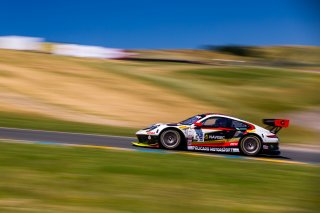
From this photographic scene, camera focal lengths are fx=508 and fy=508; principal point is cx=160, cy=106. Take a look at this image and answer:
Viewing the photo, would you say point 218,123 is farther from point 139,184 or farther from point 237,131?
point 139,184

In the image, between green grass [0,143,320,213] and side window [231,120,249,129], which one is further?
side window [231,120,249,129]

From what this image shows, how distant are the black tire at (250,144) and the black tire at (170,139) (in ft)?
5.69

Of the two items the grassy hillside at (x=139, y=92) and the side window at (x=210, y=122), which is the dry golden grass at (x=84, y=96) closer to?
the grassy hillside at (x=139, y=92)

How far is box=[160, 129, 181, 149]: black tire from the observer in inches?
545

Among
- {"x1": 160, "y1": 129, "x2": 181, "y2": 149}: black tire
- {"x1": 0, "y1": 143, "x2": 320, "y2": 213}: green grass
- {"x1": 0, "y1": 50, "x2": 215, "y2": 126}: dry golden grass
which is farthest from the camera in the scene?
{"x1": 0, "y1": 50, "x2": 215, "y2": 126}: dry golden grass

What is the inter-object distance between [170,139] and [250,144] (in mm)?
2199

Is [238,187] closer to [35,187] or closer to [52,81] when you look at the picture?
[35,187]

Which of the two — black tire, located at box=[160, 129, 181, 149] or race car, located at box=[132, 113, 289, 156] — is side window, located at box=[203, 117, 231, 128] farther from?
black tire, located at box=[160, 129, 181, 149]

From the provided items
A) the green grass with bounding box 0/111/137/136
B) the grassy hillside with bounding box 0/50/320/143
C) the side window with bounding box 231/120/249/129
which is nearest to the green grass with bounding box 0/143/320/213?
the side window with bounding box 231/120/249/129

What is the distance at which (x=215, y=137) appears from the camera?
13906 mm

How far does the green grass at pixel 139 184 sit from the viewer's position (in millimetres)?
6500

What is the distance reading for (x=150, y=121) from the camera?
24.6 meters

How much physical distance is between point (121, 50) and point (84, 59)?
24.3 ft

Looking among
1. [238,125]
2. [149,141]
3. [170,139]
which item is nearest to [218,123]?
[238,125]
